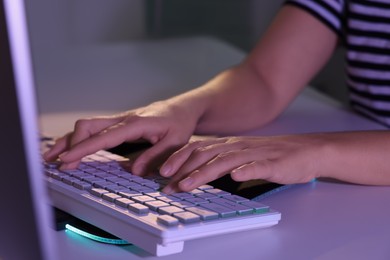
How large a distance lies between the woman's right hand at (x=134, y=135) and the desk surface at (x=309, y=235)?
138 millimetres

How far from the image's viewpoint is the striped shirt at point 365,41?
131cm

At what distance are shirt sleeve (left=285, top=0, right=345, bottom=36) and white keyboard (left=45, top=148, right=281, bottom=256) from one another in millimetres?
568

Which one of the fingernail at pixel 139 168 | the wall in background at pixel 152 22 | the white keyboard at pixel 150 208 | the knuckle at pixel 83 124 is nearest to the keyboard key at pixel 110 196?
the white keyboard at pixel 150 208

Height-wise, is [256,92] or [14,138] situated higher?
[256,92]

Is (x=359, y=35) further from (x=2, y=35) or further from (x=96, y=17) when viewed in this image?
(x=2, y=35)

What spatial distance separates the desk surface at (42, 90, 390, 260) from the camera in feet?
2.51

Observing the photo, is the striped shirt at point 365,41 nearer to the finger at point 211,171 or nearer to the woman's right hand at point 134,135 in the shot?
the woman's right hand at point 134,135

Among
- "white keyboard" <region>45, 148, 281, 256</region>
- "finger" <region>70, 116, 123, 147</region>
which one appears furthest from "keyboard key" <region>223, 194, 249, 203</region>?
"finger" <region>70, 116, 123, 147</region>

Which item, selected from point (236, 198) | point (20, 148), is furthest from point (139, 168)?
point (20, 148)

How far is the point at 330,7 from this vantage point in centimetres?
135

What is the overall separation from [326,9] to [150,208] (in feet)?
2.30

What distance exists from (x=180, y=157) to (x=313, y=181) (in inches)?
7.6

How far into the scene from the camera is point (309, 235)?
0.81 m

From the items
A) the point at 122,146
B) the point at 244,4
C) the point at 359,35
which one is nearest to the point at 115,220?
the point at 122,146
